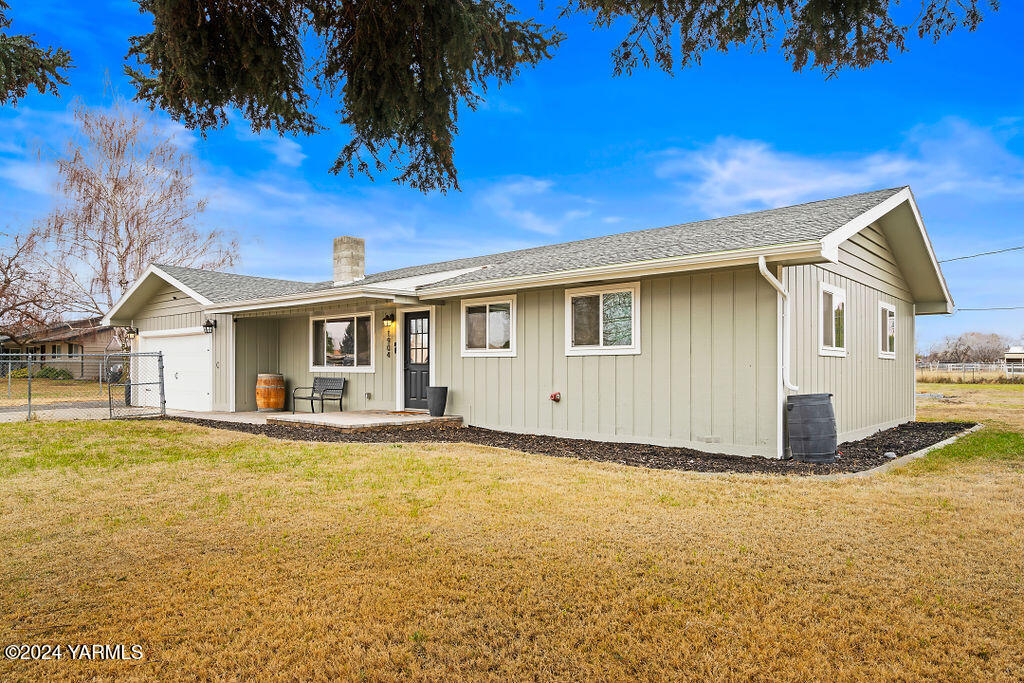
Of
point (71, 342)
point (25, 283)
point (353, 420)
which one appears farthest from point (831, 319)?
point (71, 342)

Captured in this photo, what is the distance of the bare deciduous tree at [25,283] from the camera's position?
22109mm

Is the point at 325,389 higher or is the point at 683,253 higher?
the point at 683,253

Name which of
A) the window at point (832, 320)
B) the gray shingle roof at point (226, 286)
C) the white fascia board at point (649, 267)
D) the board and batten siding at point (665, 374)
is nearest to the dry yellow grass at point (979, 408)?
the window at point (832, 320)

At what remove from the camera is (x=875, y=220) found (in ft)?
30.1

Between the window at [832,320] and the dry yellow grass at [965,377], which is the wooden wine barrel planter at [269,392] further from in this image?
the dry yellow grass at [965,377]

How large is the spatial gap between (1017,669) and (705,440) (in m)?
5.43

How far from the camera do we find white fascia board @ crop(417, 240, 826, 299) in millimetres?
6812

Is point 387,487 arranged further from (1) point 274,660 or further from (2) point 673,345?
(2) point 673,345

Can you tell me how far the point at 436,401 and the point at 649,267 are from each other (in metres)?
4.50

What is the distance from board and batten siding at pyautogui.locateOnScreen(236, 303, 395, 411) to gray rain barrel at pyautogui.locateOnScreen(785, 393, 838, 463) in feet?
25.1

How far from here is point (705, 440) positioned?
788cm

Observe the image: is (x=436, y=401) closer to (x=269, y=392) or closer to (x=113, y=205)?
(x=269, y=392)

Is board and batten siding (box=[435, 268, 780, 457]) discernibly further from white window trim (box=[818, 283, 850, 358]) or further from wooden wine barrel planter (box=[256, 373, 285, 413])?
wooden wine barrel planter (box=[256, 373, 285, 413])

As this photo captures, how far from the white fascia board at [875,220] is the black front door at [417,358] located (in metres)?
6.75
